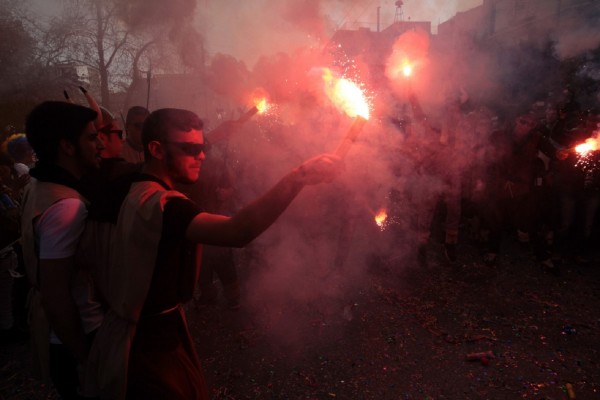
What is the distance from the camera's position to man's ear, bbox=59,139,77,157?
1.70m

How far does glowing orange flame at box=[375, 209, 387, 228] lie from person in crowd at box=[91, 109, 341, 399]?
4513mm

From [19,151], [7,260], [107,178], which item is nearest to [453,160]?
[107,178]

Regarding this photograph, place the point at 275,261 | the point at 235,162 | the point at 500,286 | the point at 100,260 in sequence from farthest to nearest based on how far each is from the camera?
the point at 235,162 < the point at 275,261 < the point at 500,286 < the point at 100,260

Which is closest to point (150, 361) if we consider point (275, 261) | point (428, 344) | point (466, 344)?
point (428, 344)

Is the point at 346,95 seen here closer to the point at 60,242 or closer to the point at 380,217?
the point at 60,242

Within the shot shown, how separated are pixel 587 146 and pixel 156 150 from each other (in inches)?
235

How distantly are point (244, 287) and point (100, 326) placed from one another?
3.18m

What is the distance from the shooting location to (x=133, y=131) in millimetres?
3613

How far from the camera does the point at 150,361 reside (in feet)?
5.00

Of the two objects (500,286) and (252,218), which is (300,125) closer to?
(500,286)

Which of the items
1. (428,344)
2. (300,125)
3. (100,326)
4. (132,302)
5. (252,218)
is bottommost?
(428,344)

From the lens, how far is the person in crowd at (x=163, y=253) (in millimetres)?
1328

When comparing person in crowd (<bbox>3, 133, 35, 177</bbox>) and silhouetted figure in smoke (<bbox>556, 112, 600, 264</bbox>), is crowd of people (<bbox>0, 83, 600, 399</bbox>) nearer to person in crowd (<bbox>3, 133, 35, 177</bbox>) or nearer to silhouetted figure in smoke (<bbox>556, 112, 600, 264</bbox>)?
person in crowd (<bbox>3, 133, 35, 177</bbox>)

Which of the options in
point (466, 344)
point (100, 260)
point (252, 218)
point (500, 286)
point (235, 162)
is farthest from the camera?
point (235, 162)
